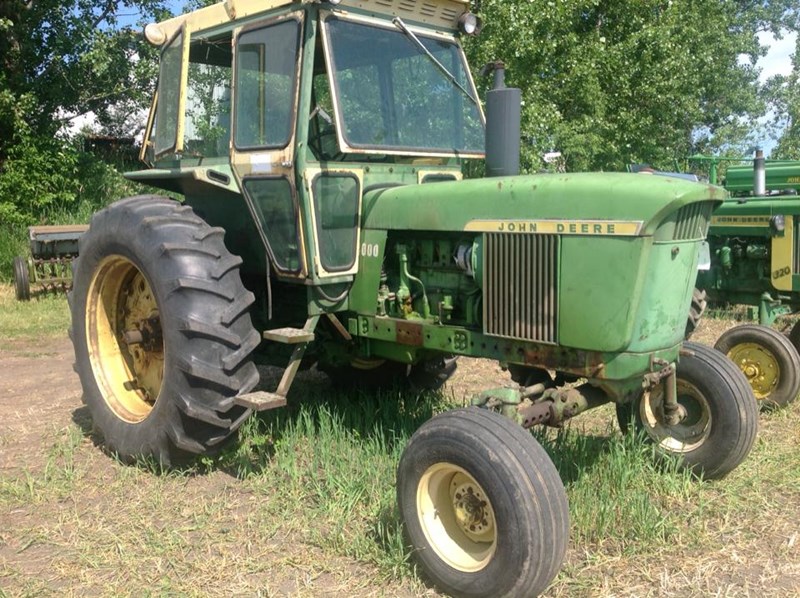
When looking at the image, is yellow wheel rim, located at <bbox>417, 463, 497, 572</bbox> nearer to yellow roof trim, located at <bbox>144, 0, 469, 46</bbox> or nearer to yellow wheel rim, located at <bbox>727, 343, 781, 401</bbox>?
yellow roof trim, located at <bbox>144, 0, 469, 46</bbox>

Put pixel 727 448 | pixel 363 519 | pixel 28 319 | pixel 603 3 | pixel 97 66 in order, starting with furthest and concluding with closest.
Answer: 1. pixel 603 3
2. pixel 97 66
3. pixel 28 319
4. pixel 727 448
5. pixel 363 519

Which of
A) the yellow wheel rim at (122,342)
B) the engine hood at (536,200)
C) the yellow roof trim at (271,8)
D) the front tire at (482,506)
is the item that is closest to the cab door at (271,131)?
the yellow roof trim at (271,8)

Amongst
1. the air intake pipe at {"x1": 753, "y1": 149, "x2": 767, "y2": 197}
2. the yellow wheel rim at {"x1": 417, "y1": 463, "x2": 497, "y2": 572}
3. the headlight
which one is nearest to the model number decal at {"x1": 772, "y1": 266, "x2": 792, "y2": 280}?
the air intake pipe at {"x1": 753, "y1": 149, "x2": 767, "y2": 197}

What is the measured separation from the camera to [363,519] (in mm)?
3424

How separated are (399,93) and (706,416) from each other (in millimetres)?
2317

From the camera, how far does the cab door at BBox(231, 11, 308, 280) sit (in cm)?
377

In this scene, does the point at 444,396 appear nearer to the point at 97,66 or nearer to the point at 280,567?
the point at 280,567

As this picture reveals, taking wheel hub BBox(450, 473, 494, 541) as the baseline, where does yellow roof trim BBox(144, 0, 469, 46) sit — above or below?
above

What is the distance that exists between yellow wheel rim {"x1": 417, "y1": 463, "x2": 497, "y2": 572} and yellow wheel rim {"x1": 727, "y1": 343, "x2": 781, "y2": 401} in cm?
307

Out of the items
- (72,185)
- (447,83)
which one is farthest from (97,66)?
(447,83)

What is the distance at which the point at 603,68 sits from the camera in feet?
38.9

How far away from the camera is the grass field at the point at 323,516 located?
299 centimetres

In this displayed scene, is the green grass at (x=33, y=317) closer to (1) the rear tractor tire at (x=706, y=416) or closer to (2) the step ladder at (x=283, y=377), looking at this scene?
(2) the step ladder at (x=283, y=377)

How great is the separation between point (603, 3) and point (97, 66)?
27.6ft
